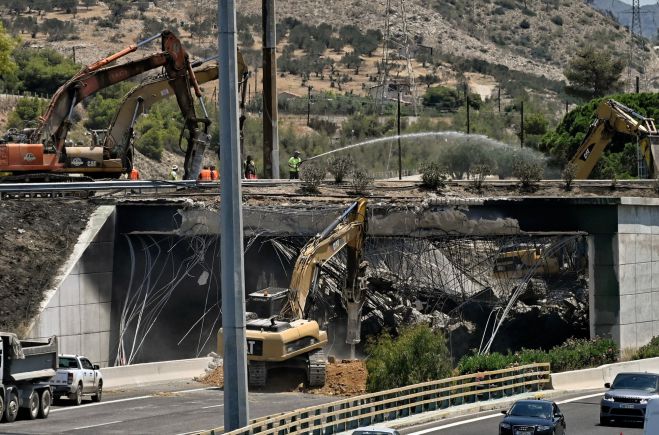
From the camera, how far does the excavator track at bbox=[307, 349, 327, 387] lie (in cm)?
4362

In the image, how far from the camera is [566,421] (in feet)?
123

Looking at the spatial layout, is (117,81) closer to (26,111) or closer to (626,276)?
(626,276)

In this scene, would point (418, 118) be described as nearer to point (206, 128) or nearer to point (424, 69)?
point (424, 69)

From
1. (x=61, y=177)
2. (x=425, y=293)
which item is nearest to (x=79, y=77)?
(x=61, y=177)

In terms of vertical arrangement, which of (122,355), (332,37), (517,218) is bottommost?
(122,355)

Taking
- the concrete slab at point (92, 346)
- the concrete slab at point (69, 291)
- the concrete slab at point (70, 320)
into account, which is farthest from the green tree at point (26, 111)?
the concrete slab at point (70, 320)

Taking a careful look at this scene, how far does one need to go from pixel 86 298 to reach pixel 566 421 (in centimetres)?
1811

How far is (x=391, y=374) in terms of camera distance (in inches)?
1624

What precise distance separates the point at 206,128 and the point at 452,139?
4618cm

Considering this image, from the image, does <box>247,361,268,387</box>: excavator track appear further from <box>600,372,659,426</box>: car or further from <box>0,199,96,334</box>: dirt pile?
<box>600,372,659,426</box>: car

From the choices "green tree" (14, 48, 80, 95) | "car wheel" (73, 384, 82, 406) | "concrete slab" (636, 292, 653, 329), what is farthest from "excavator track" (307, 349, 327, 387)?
"green tree" (14, 48, 80, 95)

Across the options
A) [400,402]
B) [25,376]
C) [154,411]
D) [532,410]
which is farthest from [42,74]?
[532,410]

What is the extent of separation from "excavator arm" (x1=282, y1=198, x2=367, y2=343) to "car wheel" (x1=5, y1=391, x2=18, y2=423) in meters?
11.3

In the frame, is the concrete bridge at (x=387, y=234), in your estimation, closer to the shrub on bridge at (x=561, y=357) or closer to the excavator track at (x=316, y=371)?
the shrub on bridge at (x=561, y=357)
